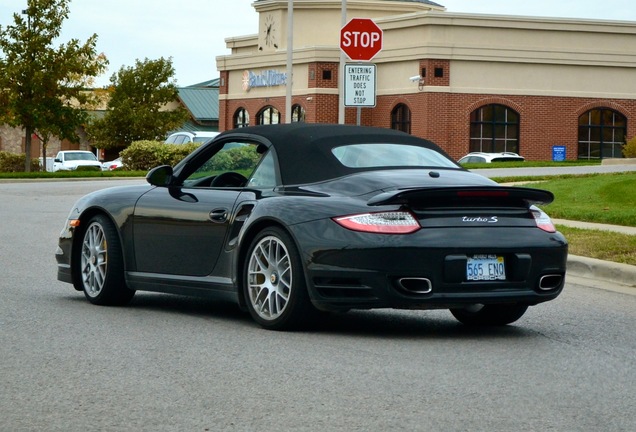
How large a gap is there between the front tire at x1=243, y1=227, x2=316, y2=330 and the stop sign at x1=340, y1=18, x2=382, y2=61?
15.7m

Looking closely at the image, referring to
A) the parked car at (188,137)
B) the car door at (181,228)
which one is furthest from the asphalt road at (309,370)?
the parked car at (188,137)

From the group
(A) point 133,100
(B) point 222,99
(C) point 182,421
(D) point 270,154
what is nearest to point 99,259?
(D) point 270,154

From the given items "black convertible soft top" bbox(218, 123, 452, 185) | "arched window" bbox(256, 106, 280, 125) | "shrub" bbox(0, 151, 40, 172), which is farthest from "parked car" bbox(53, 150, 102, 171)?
"black convertible soft top" bbox(218, 123, 452, 185)

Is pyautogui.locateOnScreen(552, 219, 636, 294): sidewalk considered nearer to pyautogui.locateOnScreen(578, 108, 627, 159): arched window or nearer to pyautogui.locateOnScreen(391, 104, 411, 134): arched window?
pyautogui.locateOnScreen(391, 104, 411, 134): arched window

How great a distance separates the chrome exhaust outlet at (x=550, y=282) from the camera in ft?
27.1

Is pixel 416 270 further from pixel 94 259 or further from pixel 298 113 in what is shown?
pixel 298 113

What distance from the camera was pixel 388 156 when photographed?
8.99 m

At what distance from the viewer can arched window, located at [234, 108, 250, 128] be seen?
6625 cm

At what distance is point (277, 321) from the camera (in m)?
8.34

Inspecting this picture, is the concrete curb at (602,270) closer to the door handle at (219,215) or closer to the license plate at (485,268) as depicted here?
the license plate at (485,268)

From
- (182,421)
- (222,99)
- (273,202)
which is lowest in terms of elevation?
(182,421)

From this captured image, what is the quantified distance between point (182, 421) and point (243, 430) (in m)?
0.34

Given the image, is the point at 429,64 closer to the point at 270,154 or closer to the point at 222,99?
the point at 222,99

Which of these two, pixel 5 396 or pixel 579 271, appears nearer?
pixel 5 396
